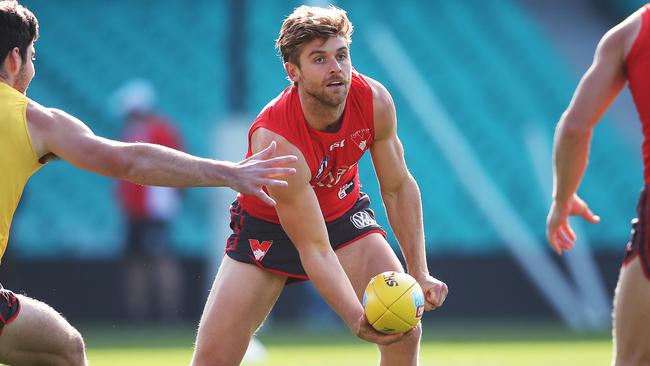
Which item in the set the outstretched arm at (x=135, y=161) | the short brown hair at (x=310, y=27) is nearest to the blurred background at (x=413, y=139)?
the short brown hair at (x=310, y=27)

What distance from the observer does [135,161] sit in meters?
5.77

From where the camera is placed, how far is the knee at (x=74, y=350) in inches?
239

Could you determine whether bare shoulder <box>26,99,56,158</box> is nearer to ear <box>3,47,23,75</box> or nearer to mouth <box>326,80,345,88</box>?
ear <box>3,47,23,75</box>

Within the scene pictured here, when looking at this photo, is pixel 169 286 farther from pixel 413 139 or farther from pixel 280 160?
pixel 280 160

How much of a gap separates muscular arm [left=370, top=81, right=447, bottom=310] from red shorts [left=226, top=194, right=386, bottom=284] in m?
0.20

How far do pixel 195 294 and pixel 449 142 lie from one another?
3713 millimetres

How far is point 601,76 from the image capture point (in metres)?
5.25

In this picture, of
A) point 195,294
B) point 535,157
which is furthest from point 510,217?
point 195,294

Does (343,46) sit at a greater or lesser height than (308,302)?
lesser

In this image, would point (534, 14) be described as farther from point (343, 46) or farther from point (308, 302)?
point (343, 46)

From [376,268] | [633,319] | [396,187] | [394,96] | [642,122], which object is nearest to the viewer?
[633,319]

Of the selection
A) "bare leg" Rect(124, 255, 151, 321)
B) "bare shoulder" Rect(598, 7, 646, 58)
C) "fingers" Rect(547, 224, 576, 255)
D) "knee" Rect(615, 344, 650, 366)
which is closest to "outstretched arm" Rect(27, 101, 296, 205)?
"fingers" Rect(547, 224, 576, 255)

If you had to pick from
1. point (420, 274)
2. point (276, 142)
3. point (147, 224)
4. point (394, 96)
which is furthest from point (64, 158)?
point (394, 96)

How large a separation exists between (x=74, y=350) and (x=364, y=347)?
6254mm
